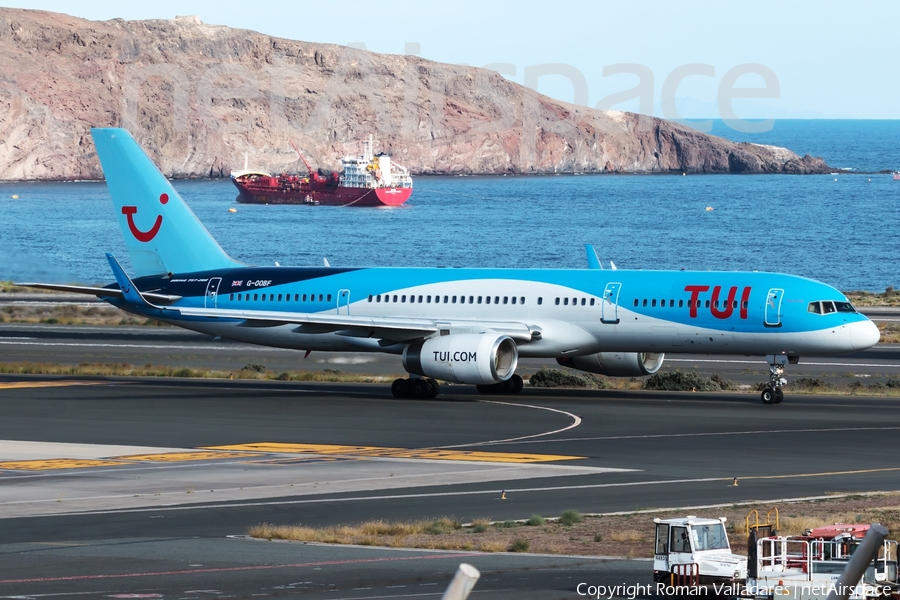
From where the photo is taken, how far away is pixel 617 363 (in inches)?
1767

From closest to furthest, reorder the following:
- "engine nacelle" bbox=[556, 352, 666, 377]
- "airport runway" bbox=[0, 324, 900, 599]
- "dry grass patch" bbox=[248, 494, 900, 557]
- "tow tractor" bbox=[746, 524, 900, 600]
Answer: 1. "tow tractor" bbox=[746, 524, 900, 600]
2. "airport runway" bbox=[0, 324, 900, 599]
3. "dry grass patch" bbox=[248, 494, 900, 557]
4. "engine nacelle" bbox=[556, 352, 666, 377]

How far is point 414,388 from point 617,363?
6.85 metres

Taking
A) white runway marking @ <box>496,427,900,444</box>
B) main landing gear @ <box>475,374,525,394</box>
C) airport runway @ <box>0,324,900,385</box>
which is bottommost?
airport runway @ <box>0,324,900,385</box>

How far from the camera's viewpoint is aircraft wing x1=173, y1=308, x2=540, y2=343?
43.4 metres

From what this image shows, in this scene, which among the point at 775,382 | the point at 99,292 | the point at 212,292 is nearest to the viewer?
the point at 775,382

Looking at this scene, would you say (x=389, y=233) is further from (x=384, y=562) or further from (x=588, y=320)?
(x=384, y=562)

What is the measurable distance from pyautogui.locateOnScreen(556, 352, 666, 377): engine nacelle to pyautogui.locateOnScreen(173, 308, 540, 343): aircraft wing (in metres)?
2.54

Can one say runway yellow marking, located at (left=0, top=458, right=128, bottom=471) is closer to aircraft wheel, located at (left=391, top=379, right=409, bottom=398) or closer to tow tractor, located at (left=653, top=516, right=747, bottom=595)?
aircraft wheel, located at (left=391, top=379, right=409, bottom=398)

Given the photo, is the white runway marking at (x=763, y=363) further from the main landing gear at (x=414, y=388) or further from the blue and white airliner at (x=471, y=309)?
the main landing gear at (x=414, y=388)

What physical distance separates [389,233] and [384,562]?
170855mm

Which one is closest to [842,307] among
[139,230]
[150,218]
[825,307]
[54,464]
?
[825,307]

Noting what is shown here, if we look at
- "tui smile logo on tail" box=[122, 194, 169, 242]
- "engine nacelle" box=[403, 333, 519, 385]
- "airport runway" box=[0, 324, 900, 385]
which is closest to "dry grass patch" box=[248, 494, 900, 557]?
"engine nacelle" box=[403, 333, 519, 385]

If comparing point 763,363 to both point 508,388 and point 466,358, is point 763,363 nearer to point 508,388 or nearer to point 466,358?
point 508,388

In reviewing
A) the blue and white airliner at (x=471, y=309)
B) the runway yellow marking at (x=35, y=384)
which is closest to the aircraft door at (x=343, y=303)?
the blue and white airliner at (x=471, y=309)
